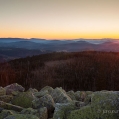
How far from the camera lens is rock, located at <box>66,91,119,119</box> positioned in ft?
25.7

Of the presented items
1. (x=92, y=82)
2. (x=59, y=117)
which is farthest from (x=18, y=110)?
(x=92, y=82)

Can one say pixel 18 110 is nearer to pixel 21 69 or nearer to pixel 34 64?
pixel 21 69

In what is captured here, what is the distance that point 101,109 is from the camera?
7.98 meters

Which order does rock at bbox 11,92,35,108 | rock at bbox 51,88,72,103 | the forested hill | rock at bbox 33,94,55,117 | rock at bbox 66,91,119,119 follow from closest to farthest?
1. rock at bbox 66,91,119,119
2. rock at bbox 33,94,55,117
3. rock at bbox 11,92,35,108
4. rock at bbox 51,88,72,103
5. the forested hill

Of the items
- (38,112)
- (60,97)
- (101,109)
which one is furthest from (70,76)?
(101,109)

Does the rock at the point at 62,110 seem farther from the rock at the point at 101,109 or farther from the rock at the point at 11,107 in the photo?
the rock at the point at 11,107

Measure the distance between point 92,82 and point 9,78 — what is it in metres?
36.7

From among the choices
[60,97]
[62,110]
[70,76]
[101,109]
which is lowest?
[70,76]

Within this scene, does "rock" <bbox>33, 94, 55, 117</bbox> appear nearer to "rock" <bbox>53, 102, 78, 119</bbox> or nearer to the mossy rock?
the mossy rock

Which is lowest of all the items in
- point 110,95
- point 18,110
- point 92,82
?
point 92,82

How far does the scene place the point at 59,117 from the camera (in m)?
8.47

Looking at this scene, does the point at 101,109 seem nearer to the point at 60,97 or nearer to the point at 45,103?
the point at 45,103

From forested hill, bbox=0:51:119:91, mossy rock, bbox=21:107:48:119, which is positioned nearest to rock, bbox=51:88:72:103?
Answer: mossy rock, bbox=21:107:48:119

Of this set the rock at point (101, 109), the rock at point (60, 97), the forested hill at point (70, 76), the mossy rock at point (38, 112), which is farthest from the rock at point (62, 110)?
the forested hill at point (70, 76)
